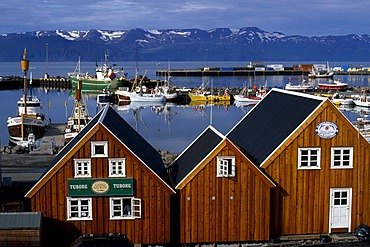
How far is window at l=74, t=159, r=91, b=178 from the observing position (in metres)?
18.7

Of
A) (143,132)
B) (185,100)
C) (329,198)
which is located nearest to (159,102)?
(185,100)

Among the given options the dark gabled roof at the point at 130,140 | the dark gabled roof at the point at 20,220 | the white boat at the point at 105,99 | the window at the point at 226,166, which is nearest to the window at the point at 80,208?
the dark gabled roof at the point at 20,220

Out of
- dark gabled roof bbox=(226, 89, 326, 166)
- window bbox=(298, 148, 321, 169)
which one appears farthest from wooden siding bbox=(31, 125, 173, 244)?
window bbox=(298, 148, 321, 169)

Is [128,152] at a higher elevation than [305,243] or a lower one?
higher

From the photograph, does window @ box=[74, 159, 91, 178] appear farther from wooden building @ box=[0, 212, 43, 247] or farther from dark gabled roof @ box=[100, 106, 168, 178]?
wooden building @ box=[0, 212, 43, 247]

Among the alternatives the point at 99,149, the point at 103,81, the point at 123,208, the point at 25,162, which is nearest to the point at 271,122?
the point at 123,208

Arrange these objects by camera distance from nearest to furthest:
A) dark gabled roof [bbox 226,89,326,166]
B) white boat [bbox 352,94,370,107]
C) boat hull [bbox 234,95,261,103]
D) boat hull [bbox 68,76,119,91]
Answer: dark gabled roof [bbox 226,89,326,166] < white boat [bbox 352,94,370,107] < boat hull [bbox 234,95,261,103] < boat hull [bbox 68,76,119,91]

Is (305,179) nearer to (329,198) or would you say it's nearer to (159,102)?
(329,198)

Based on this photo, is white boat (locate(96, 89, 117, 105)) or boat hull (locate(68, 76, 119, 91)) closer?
white boat (locate(96, 89, 117, 105))

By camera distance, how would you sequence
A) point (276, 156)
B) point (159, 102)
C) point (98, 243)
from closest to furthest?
point (98, 243) < point (276, 156) < point (159, 102)

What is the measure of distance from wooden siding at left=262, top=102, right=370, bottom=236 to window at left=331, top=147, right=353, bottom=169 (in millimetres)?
132

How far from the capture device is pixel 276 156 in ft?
65.8

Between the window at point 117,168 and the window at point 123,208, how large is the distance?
32.3 inches

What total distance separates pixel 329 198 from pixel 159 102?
90235 millimetres
